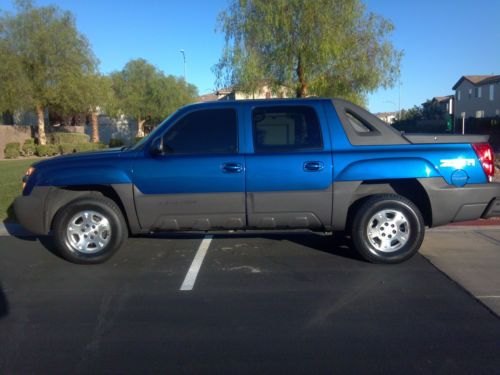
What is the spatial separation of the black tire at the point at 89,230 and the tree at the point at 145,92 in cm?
3790

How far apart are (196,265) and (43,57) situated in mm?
24140

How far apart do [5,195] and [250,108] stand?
7.55 metres

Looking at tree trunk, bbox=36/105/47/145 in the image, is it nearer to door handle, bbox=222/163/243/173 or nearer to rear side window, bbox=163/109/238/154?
rear side window, bbox=163/109/238/154

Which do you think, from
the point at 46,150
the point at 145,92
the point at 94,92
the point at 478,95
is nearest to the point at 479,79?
the point at 478,95

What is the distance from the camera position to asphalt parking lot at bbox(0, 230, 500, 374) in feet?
12.1

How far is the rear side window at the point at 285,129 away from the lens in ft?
19.4

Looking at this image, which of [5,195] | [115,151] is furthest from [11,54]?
[115,151]

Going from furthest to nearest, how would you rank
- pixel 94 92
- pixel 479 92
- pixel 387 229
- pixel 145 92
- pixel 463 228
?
1. pixel 479 92
2. pixel 145 92
3. pixel 94 92
4. pixel 463 228
5. pixel 387 229

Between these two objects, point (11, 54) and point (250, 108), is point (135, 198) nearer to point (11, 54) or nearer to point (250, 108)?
point (250, 108)

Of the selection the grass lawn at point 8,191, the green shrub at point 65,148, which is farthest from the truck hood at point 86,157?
the green shrub at point 65,148

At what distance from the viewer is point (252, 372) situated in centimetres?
352

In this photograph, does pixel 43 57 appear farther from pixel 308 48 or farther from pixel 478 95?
pixel 478 95

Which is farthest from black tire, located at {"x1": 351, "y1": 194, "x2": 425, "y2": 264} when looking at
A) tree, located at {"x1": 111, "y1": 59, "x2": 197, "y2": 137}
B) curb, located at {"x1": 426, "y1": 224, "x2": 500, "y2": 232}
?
tree, located at {"x1": 111, "y1": 59, "x2": 197, "y2": 137}

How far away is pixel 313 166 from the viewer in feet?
19.0
